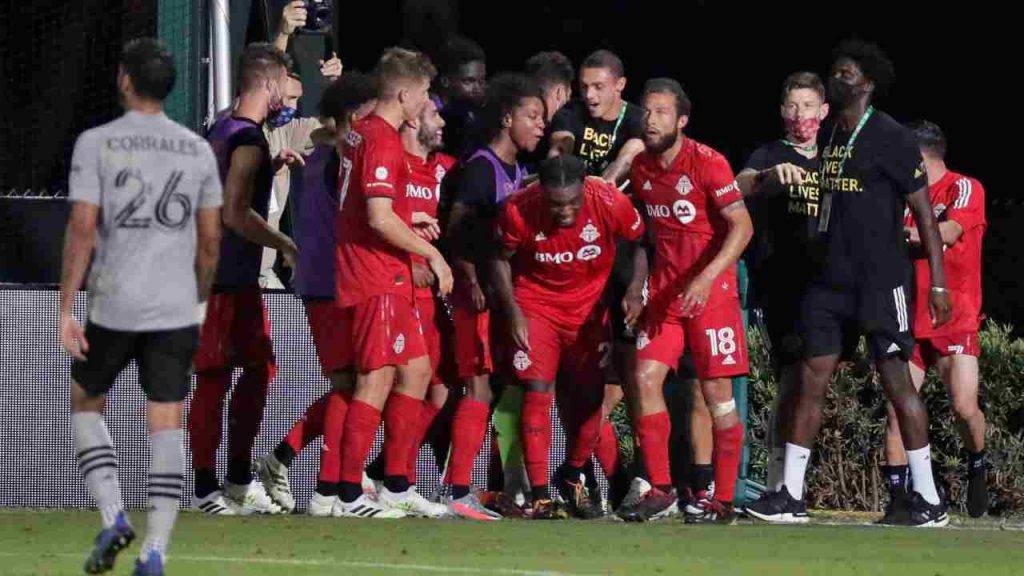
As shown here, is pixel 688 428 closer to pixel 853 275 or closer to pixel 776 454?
pixel 776 454

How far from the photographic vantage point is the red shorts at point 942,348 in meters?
11.6

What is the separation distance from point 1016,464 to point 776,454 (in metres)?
2.07

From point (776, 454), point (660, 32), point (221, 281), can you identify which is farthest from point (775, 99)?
point (221, 281)

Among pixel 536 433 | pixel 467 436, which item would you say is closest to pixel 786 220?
pixel 536 433

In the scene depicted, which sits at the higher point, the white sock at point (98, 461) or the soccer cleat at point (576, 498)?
the white sock at point (98, 461)

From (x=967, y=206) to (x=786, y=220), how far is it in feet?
4.53

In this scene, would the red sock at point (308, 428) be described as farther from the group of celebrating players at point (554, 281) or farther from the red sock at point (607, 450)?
the red sock at point (607, 450)

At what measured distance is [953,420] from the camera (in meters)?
12.3

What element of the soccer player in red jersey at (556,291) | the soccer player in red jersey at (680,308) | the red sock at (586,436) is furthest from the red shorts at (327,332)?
the soccer player in red jersey at (680,308)

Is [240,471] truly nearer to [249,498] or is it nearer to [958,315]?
[249,498]

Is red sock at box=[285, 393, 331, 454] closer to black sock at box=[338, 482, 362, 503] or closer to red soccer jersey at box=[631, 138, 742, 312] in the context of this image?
black sock at box=[338, 482, 362, 503]

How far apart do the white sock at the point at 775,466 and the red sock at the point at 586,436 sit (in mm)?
974

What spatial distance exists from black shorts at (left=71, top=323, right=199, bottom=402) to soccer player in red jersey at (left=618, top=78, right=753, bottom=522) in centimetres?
331

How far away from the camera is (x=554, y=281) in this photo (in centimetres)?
1053
